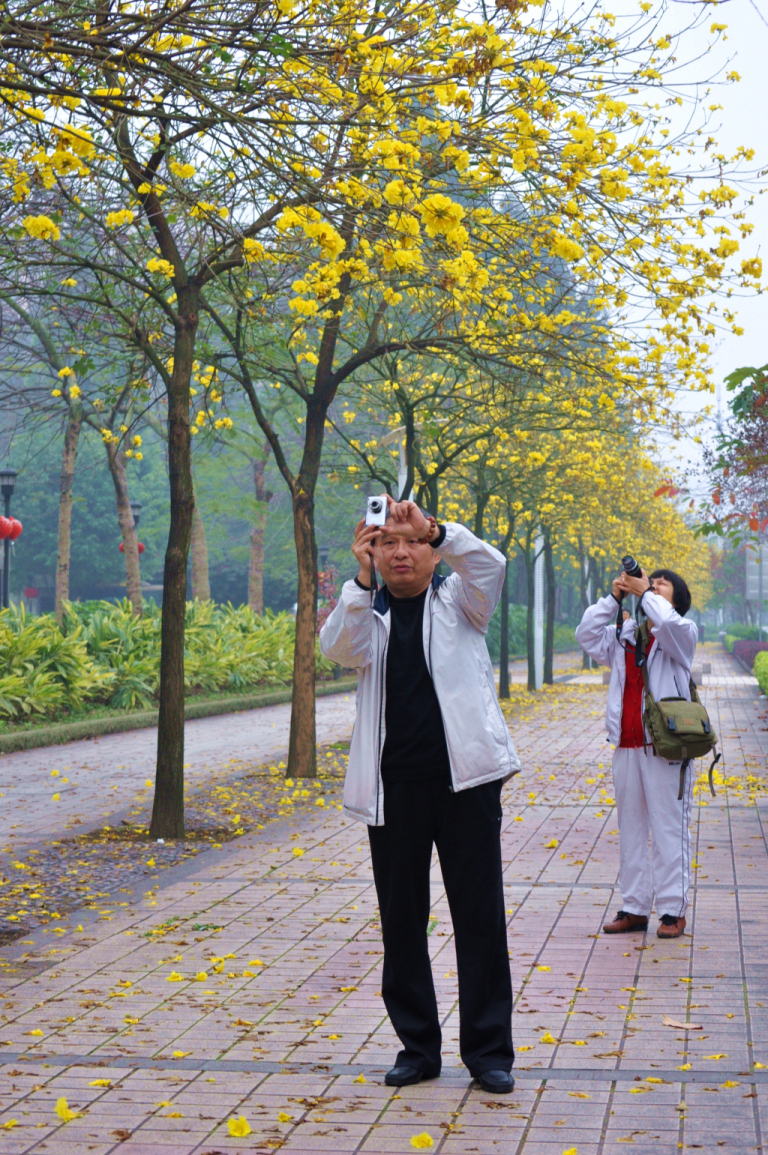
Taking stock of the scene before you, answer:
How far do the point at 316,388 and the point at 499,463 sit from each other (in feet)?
29.9

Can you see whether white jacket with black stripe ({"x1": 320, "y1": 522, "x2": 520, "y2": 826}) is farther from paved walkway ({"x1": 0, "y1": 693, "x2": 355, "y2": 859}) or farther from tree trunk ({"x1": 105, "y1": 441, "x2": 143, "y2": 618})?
tree trunk ({"x1": 105, "y1": 441, "x2": 143, "y2": 618})

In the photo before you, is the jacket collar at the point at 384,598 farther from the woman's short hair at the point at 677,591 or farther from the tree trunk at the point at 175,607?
the tree trunk at the point at 175,607

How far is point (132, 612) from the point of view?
23969 mm

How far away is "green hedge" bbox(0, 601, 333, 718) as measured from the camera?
17.8m

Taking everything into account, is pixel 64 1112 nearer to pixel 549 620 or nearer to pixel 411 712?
pixel 411 712

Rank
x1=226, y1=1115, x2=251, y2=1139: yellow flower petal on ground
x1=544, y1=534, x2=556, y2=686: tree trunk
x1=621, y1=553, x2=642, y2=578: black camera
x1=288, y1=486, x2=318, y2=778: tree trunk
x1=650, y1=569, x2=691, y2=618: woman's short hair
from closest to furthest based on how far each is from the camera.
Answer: x1=226, y1=1115, x2=251, y2=1139: yellow flower petal on ground → x1=621, y1=553, x2=642, y2=578: black camera → x1=650, y1=569, x2=691, y2=618: woman's short hair → x1=288, y1=486, x2=318, y2=778: tree trunk → x1=544, y1=534, x2=556, y2=686: tree trunk

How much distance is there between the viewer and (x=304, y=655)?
512 inches

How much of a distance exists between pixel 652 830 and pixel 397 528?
2816 millimetres

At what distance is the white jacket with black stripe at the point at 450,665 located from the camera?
13.8 ft

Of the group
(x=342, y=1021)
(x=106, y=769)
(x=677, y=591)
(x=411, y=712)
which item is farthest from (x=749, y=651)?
(x=411, y=712)

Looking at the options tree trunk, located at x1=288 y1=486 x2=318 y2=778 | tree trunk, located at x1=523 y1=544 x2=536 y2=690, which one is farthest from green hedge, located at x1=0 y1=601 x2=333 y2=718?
tree trunk, located at x1=288 y1=486 x2=318 y2=778

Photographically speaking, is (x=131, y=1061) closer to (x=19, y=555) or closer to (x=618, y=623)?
(x=618, y=623)

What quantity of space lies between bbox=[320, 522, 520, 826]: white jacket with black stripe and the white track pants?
7.36 ft

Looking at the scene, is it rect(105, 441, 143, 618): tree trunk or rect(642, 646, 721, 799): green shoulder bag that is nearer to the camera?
rect(642, 646, 721, 799): green shoulder bag
